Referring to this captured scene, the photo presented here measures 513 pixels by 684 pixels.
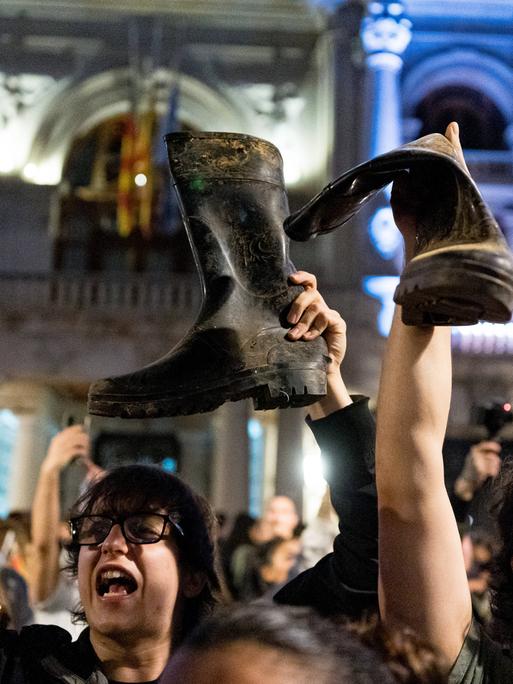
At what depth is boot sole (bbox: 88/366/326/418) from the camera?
6.77 feet

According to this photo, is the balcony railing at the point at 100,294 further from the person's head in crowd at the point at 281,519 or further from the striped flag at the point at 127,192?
the person's head in crowd at the point at 281,519

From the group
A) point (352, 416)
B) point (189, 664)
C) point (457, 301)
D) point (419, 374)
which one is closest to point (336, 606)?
point (352, 416)

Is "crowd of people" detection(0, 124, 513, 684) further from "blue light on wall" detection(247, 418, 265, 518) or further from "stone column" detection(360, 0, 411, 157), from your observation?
"stone column" detection(360, 0, 411, 157)

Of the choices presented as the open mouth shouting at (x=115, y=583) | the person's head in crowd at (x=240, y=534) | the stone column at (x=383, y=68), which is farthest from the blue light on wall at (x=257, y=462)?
the open mouth shouting at (x=115, y=583)

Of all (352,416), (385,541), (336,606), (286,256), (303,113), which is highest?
(303,113)

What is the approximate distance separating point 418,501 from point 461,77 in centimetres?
→ 2326

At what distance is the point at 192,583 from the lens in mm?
2492

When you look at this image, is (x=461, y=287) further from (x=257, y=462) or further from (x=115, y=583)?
(x=257, y=462)

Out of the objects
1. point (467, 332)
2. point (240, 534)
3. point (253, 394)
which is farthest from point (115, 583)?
point (467, 332)

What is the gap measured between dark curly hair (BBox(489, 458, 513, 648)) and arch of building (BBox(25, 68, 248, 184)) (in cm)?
2186

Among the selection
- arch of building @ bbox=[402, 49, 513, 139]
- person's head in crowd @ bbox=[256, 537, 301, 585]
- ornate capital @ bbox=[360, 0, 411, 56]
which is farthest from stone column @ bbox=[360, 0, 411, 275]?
person's head in crowd @ bbox=[256, 537, 301, 585]

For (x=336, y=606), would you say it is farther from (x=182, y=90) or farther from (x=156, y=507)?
(x=182, y=90)

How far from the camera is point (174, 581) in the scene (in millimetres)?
2436

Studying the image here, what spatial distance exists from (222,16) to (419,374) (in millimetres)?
23633
